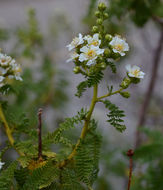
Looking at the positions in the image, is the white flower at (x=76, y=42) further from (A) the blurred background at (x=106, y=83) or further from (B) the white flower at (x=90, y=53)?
(A) the blurred background at (x=106, y=83)

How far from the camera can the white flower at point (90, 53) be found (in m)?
0.66

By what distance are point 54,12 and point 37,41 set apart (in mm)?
638

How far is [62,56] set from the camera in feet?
8.92

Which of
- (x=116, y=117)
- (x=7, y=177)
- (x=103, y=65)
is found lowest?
(x=7, y=177)

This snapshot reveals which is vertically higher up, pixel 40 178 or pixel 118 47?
pixel 118 47

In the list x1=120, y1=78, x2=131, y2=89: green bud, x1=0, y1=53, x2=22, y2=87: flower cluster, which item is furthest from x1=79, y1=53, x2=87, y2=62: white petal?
x1=0, y1=53, x2=22, y2=87: flower cluster

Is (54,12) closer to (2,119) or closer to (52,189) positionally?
(2,119)

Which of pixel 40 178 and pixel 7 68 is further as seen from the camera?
→ pixel 7 68

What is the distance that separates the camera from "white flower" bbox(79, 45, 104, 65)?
66 cm

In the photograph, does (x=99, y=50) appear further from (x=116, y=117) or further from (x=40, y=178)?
(x=40, y=178)

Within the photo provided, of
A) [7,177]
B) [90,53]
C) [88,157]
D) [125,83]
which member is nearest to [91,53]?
[90,53]

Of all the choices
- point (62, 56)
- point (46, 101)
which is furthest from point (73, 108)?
point (46, 101)

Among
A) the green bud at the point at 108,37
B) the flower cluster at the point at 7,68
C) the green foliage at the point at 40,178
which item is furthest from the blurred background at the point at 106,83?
the green bud at the point at 108,37

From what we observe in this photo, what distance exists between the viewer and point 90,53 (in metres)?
0.67
